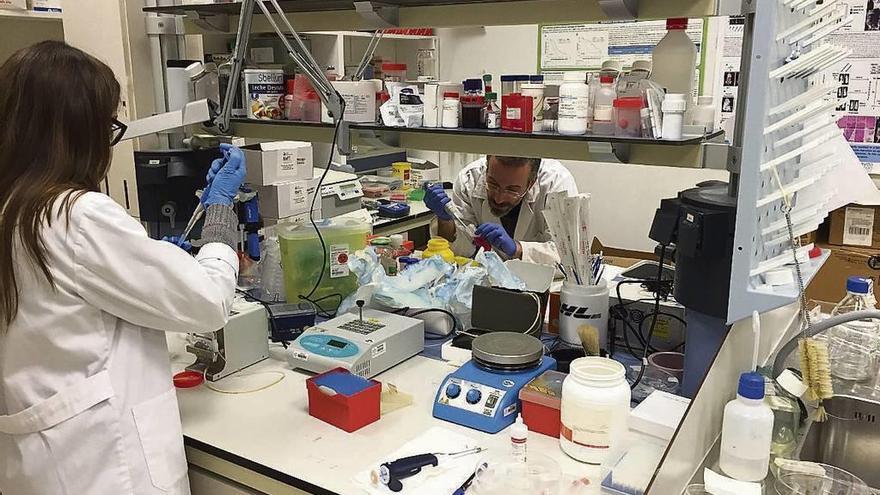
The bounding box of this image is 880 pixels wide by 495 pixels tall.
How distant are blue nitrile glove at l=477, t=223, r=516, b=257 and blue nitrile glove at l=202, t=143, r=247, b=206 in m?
1.24

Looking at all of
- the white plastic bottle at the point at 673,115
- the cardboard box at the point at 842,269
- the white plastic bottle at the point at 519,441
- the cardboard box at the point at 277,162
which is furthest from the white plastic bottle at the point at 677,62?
the cardboard box at the point at 842,269

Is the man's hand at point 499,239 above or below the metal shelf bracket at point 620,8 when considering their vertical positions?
below

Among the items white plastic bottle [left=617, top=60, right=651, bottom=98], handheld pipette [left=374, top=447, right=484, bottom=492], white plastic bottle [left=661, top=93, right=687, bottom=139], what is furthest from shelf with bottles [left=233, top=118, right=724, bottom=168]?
handheld pipette [left=374, top=447, right=484, bottom=492]

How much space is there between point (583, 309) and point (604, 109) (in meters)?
0.56

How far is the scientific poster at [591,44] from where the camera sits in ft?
13.2

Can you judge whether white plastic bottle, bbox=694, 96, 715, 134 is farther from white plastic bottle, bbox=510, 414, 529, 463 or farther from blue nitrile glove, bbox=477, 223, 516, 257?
blue nitrile glove, bbox=477, 223, 516, 257

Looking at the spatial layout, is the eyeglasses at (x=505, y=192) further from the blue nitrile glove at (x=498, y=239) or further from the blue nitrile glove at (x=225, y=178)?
the blue nitrile glove at (x=225, y=178)

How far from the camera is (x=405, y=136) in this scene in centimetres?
176

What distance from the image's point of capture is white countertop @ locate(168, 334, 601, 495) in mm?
1330

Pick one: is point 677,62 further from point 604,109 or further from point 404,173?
point 404,173

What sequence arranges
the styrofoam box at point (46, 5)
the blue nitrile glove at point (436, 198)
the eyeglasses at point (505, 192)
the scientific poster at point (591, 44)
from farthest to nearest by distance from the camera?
the scientific poster at point (591, 44)
the eyeglasses at point (505, 192)
the blue nitrile glove at point (436, 198)
the styrofoam box at point (46, 5)

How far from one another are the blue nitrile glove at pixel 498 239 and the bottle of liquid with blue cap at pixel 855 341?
1.27 m

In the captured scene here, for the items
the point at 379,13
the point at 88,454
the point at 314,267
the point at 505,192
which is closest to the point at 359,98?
the point at 379,13

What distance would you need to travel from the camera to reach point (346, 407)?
1452 millimetres
